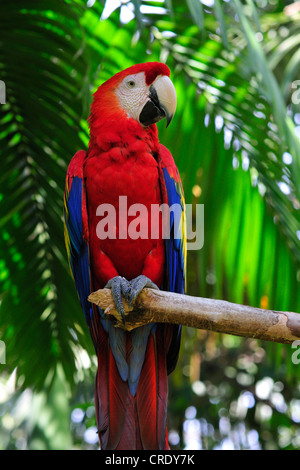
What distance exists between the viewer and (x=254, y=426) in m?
3.65

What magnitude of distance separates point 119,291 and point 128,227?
11.8 inches

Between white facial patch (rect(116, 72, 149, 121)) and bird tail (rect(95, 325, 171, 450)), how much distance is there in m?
0.86

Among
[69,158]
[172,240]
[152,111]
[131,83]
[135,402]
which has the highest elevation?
[131,83]

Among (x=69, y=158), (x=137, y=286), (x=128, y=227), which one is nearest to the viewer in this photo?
(x=137, y=286)

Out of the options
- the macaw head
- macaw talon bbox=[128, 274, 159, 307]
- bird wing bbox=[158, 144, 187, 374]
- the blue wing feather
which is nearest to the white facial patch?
the macaw head

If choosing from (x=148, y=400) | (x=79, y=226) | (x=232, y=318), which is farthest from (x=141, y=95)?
(x=148, y=400)

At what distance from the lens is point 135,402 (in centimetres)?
182

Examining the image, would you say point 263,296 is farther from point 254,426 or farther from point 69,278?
point 254,426

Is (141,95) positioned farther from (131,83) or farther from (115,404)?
(115,404)

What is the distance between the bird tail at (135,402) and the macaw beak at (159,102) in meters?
0.82

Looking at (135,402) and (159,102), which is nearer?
(135,402)

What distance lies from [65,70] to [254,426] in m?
2.76

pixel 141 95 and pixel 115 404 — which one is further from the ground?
pixel 141 95

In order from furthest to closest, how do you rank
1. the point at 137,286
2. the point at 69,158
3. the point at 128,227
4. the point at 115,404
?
the point at 69,158, the point at 128,227, the point at 115,404, the point at 137,286
